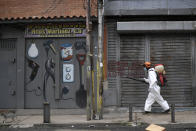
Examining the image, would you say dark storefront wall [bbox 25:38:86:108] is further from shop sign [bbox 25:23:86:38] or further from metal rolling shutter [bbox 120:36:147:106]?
metal rolling shutter [bbox 120:36:147:106]

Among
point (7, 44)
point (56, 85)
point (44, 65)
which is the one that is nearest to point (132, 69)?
point (56, 85)

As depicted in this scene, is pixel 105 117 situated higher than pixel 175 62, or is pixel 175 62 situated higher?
pixel 175 62

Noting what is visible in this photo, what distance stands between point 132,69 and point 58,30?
3511mm

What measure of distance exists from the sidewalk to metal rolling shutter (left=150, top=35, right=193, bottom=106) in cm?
62

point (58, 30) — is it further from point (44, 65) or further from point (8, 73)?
point (8, 73)

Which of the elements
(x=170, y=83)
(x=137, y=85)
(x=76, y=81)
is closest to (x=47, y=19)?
(x=76, y=81)

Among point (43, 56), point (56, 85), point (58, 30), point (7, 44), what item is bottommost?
point (56, 85)

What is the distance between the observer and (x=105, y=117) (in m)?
9.28

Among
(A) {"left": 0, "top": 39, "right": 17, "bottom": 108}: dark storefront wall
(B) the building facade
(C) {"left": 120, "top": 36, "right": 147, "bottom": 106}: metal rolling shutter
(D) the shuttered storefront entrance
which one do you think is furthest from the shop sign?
(D) the shuttered storefront entrance

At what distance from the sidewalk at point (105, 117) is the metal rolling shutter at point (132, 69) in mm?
506

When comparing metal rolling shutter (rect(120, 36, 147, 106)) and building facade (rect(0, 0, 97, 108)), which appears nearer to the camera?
metal rolling shutter (rect(120, 36, 147, 106))

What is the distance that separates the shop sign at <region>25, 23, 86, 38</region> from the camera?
10.7 meters

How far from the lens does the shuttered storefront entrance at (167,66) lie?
34.4 feet

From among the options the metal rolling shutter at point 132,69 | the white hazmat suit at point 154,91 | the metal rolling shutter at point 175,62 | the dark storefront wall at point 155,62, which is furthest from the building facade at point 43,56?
the white hazmat suit at point 154,91
